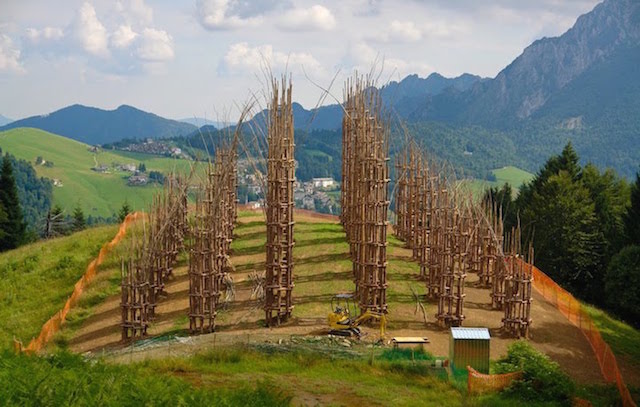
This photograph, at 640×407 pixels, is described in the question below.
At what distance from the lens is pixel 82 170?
168m

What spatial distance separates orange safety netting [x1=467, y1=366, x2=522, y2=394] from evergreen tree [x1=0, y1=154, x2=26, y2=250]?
40.8 metres

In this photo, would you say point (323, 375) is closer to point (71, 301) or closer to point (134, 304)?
point (134, 304)

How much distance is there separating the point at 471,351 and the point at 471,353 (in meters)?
0.06

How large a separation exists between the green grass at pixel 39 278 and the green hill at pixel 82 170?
85.2 meters

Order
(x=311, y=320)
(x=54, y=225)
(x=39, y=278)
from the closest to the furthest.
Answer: (x=311, y=320) < (x=39, y=278) < (x=54, y=225)

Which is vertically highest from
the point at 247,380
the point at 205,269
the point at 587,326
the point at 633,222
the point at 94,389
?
the point at 633,222

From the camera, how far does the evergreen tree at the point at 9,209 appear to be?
5062 cm

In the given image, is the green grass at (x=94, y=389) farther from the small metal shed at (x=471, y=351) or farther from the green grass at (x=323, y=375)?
the small metal shed at (x=471, y=351)

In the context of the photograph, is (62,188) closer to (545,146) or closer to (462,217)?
(545,146)

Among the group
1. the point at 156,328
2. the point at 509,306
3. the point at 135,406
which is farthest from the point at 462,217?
the point at 135,406

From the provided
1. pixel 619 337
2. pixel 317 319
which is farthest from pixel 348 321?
pixel 619 337

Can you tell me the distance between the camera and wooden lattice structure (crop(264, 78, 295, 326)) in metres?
25.8

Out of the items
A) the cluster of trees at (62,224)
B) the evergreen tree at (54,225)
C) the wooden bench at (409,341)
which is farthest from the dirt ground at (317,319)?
the cluster of trees at (62,224)

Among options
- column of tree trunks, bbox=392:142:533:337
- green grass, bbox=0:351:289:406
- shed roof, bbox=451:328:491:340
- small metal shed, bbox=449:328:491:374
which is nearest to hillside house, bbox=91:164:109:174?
column of tree trunks, bbox=392:142:533:337
